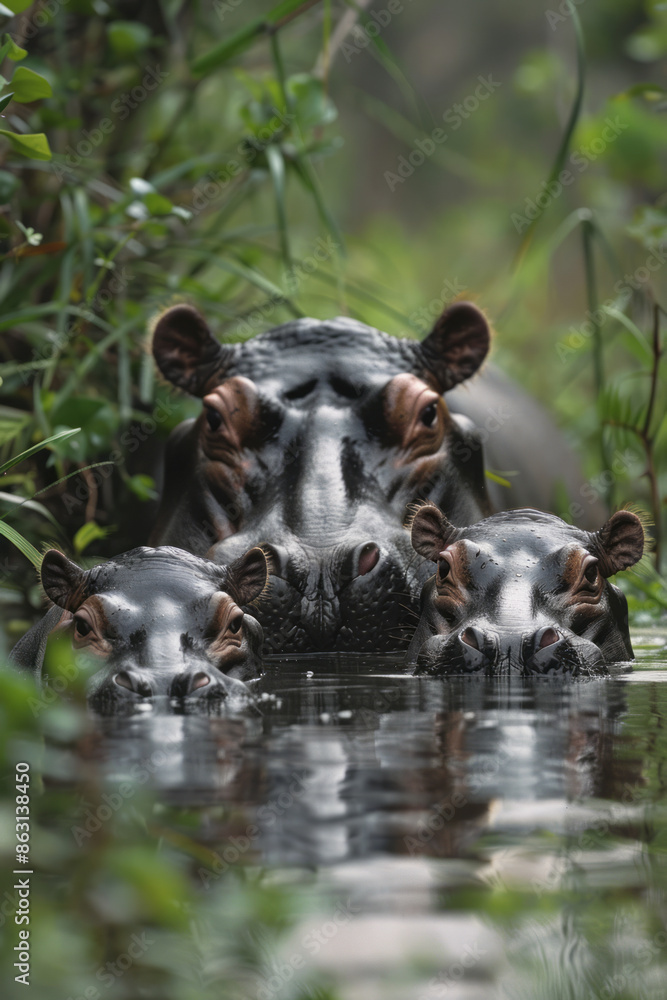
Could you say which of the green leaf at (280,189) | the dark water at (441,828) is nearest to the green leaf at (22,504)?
the dark water at (441,828)

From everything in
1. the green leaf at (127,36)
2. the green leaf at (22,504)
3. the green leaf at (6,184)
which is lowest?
the green leaf at (22,504)

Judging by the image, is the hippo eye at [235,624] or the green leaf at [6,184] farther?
the green leaf at [6,184]

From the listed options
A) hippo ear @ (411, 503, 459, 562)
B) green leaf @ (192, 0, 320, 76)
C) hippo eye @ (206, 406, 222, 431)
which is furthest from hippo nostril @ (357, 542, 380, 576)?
green leaf @ (192, 0, 320, 76)

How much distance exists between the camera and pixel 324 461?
14.5 ft

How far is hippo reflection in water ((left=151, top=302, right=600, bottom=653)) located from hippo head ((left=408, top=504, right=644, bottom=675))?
302 millimetres

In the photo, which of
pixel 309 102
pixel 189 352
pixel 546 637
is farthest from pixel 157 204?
pixel 546 637

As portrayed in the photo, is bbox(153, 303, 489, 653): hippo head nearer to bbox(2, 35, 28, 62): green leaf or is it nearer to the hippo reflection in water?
the hippo reflection in water

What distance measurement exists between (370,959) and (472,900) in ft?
0.61

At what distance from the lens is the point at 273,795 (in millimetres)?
1952

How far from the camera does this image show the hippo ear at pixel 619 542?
380cm

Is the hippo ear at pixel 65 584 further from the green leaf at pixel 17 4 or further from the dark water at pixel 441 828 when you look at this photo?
the green leaf at pixel 17 4

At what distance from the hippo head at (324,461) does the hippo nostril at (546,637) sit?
74 cm

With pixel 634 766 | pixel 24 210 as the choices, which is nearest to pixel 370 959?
pixel 634 766

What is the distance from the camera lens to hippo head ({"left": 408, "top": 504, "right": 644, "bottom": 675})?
3.34m
